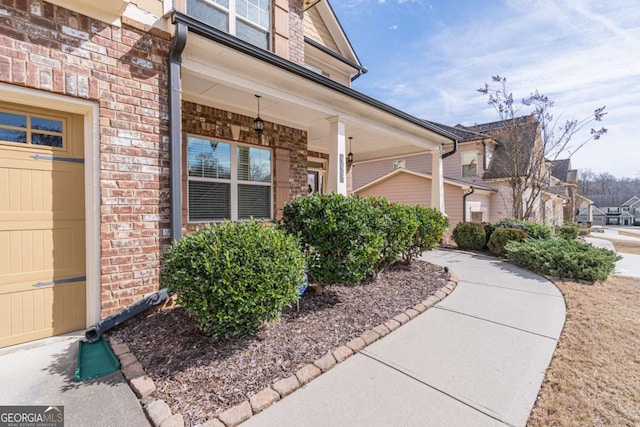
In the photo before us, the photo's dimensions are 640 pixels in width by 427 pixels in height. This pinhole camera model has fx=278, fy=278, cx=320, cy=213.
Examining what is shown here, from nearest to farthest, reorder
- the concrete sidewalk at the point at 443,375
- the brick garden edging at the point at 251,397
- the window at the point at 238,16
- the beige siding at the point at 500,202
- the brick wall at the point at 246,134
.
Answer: the brick garden edging at the point at 251,397 → the concrete sidewalk at the point at 443,375 → the window at the point at 238,16 → the brick wall at the point at 246,134 → the beige siding at the point at 500,202

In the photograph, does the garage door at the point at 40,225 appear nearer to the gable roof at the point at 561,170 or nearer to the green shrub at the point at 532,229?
the green shrub at the point at 532,229

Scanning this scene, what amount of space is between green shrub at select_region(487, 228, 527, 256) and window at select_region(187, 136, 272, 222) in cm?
656

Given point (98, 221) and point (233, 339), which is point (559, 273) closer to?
point (233, 339)

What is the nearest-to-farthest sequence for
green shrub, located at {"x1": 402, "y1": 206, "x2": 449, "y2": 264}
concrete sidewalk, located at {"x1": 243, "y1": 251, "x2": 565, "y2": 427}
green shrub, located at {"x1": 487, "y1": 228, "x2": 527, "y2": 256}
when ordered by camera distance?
concrete sidewalk, located at {"x1": 243, "y1": 251, "x2": 565, "y2": 427}
green shrub, located at {"x1": 402, "y1": 206, "x2": 449, "y2": 264}
green shrub, located at {"x1": 487, "y1": 228, "x2": 527, "y2": 256}

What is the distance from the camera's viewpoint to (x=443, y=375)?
2473 mm

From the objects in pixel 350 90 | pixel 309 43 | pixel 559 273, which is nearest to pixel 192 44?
pixel 350 90

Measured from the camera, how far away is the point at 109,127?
3021 mm

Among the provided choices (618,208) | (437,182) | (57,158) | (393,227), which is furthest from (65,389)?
(618,208)

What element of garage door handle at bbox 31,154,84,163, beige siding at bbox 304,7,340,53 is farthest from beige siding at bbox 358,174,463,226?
garage door handle at bbox 31,154,84,163

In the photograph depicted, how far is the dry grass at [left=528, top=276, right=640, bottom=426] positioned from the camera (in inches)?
78.5

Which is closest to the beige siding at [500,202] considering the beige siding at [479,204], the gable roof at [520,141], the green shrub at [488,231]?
the beige siding at [479,204]

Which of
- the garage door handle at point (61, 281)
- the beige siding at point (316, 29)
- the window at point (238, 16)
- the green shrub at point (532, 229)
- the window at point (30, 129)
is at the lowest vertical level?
the garage door handle at point (61, 281)

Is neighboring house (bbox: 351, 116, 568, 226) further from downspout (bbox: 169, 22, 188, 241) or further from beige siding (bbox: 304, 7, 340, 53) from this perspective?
downspout (bbox: 169, 22, 188, 241)

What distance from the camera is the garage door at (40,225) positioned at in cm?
273
